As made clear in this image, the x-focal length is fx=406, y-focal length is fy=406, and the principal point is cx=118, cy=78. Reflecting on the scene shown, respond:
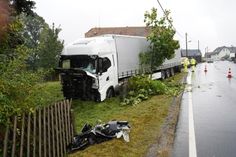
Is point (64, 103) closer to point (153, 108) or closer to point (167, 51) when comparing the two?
point (153, 108)

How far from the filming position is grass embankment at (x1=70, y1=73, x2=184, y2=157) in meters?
8.67

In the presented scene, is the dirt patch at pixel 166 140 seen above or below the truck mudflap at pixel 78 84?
below

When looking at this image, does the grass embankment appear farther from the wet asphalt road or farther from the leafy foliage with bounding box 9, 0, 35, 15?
the leafy foliage with bounding box 9, 0, 35, 15

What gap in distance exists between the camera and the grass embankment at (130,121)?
8666mm

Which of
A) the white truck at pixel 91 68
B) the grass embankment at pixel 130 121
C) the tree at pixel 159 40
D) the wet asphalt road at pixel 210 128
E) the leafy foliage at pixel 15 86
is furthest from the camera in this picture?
the tree at pixel 159 40

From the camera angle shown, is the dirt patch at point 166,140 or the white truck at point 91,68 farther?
the white truck at point 91,68

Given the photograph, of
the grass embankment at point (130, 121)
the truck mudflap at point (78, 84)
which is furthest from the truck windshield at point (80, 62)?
the grass embankment at point (130, 121)

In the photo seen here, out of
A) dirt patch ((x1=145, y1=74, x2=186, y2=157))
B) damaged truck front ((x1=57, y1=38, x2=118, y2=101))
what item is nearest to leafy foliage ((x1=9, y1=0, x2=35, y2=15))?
damaged truck front ((x1=57, y1=38, x2=118, y2=101))

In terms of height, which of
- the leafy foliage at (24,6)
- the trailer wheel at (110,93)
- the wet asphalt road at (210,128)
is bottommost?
the wet asphalt road at (210,128)

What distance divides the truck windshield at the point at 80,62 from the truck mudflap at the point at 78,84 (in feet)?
1.65

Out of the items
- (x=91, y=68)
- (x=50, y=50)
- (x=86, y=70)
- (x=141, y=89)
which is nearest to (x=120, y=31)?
(x=50, y=50)

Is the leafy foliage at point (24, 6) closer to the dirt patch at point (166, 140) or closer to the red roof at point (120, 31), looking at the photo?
the dirt patch at point (166, 140)

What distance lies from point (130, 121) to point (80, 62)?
24.7 feet

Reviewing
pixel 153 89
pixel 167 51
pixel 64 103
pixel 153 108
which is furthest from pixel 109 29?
pixel 64 103
